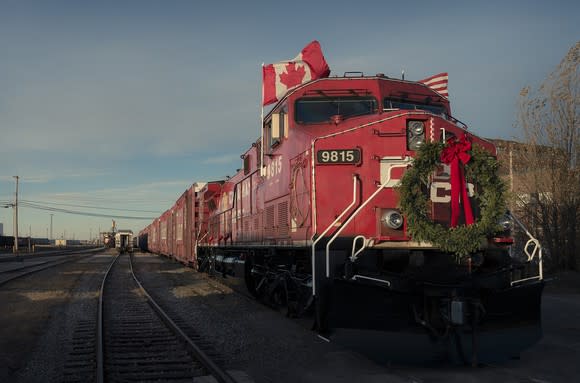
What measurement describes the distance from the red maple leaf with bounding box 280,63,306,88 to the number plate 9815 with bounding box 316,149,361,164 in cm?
324

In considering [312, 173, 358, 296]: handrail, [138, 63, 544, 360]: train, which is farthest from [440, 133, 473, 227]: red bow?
[312, 173, 358, 296]: handrail

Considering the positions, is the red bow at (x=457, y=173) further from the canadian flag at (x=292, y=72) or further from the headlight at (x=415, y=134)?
the canadian flag at (x=292, y=72)

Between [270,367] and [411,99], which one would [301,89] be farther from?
[270,367]

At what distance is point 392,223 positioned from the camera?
630cm

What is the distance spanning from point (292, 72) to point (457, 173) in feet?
15.2

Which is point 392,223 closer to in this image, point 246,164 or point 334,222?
point 334,222

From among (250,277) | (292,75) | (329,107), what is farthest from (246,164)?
(329,107)

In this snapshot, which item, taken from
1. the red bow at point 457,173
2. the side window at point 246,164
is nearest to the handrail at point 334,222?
the red bow at point 457,173

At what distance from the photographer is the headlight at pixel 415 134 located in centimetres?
668

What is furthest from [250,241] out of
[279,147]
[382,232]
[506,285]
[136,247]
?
[136,247]

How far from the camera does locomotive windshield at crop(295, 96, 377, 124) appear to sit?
25.1ft

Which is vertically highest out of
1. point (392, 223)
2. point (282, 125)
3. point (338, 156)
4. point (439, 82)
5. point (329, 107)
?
point (439, 82)

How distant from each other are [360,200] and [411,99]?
2029 millimetres

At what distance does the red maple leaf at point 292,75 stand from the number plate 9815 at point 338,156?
324cm
